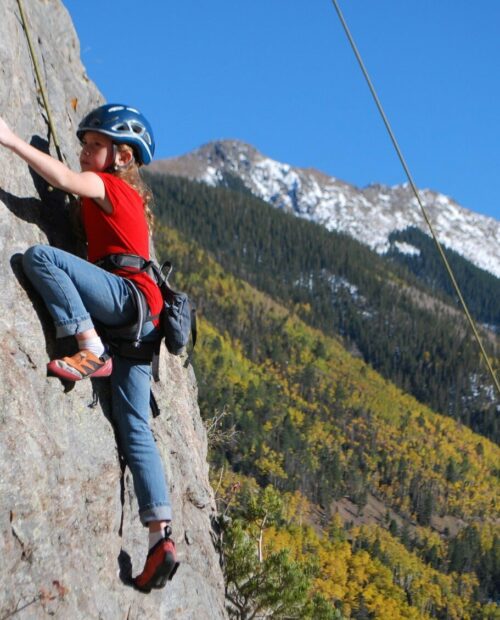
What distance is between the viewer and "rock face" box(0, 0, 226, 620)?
18.1ft

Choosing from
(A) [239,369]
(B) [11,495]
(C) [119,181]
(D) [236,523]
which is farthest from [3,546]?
(A) [239,369]

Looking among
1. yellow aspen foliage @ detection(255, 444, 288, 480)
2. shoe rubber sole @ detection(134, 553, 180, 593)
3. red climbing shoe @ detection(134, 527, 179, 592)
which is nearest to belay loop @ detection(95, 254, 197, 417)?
red climbing shoe @ detection(134, 527, 179, 592)

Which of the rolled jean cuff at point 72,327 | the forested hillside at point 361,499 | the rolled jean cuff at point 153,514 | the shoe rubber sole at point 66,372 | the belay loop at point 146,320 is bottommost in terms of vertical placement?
the forested hillside at point 361,499

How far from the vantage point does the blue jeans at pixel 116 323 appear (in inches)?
237

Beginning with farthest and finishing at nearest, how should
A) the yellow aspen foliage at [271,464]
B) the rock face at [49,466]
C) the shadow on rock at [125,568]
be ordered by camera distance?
the yellow aspen foliage at [271,464], the shadow on rock at [125,568], the rock face at [49,466]

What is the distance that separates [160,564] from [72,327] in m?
1.97

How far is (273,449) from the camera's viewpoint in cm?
16888

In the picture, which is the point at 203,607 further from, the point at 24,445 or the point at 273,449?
the point at 273,449

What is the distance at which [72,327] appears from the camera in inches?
241

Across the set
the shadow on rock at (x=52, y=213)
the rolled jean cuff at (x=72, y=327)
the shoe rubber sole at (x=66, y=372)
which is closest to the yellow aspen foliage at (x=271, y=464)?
the shadow on rock at (x=52, y=213)

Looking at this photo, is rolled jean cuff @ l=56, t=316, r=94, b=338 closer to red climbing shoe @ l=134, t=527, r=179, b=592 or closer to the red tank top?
the red tank top

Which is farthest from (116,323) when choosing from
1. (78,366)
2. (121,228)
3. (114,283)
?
(121,228)

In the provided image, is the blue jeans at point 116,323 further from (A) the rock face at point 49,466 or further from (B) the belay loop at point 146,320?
(A) the rock face at point 49,466

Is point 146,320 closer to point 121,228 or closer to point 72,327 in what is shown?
point 72,327
